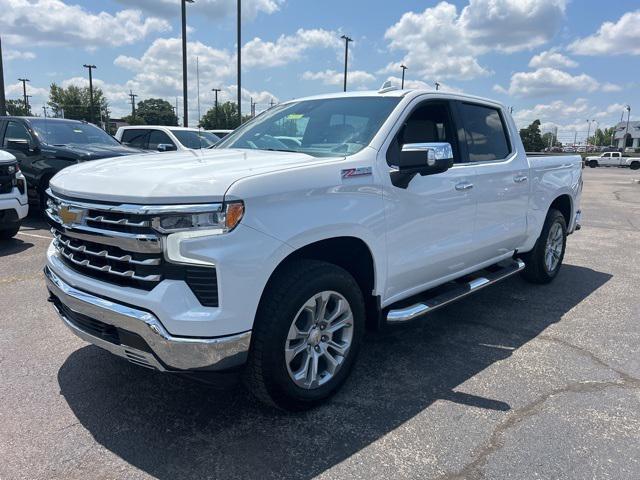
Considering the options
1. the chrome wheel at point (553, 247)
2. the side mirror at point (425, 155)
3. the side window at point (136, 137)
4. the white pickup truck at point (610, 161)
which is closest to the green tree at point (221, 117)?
the white pickup truck at point (610, 161)

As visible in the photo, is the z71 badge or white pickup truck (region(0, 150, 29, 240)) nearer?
the z71 badge

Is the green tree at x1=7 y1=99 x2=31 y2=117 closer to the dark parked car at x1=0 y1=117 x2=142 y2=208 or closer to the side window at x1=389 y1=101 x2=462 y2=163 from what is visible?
the dark parked car at x1=0 y1=117 x2=142 y2=208

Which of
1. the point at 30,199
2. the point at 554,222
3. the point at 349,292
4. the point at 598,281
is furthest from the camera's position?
the point at 30,199

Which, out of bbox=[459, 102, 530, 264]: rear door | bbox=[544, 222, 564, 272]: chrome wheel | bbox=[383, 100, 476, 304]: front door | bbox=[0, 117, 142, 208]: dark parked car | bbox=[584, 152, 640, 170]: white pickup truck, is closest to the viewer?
bbox=[383, 100, 476, 304]: front door

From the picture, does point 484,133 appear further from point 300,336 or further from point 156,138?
point 156,138

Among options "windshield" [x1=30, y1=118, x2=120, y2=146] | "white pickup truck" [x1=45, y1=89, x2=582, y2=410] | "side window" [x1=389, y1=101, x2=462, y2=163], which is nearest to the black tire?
"windshield" [x1=30, y1=118, x2=120, y2=146]

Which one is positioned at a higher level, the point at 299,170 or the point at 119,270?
the point at 299,170

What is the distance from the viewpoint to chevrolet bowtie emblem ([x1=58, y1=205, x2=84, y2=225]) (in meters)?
2.83

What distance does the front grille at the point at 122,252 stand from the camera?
251cm

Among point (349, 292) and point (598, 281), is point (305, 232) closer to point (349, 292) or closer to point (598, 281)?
point (349, 292)

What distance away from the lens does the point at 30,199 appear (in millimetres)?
9172

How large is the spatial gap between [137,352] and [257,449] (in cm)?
81

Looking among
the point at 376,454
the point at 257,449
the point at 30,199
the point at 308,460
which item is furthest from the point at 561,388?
the point at 30,199

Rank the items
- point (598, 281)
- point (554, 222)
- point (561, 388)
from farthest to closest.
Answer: point (598, 281) < point (554, 222) < point (561, 388)
